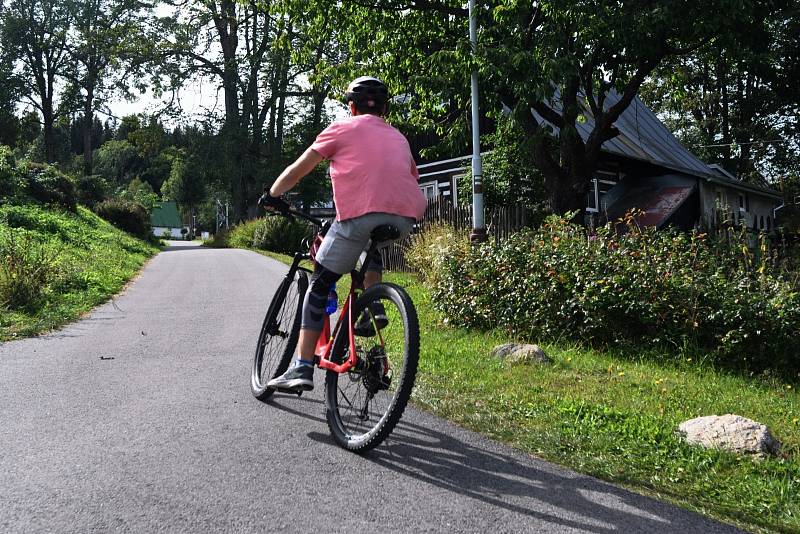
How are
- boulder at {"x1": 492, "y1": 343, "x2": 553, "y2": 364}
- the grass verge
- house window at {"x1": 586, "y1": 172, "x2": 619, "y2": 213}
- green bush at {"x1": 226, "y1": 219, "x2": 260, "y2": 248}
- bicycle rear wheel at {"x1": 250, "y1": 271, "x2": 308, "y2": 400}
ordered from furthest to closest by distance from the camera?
green bush at {"x1": 226, "y1": 219, "x2": 260, "y2": 248} → house window at {"x1": 586, "y1": 172, "x2": 619, "y2": 213} → boulder at {"x1": 492, "y1": 343, "x2": 553, "y2": 364} → bicycle rear wheel at {"x1": 250, "y1": 271, "x2": 308, "y2": 400} → the grass verge

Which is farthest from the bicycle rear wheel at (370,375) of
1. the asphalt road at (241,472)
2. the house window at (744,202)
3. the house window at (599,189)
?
the house window at (744,202)

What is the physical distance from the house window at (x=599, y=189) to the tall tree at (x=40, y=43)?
37.6 metres

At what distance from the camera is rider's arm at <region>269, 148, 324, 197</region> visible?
150 inches

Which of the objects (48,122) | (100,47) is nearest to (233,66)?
(100,47)

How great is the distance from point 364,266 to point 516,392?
1758mm

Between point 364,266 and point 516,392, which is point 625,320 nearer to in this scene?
point 516,392

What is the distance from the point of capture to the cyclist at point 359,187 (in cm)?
367

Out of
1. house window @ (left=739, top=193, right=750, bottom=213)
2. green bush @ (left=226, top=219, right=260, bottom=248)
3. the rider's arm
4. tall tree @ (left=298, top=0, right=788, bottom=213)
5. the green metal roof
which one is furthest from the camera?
the green metal roof

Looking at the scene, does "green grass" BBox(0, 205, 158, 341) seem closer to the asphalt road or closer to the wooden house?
the asphalt road

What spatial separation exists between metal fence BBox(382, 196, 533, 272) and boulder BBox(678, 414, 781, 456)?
9.51 m

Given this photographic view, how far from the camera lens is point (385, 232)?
370cm

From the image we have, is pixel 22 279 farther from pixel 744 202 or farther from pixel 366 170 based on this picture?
pixel 744 202

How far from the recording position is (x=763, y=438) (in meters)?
3.78

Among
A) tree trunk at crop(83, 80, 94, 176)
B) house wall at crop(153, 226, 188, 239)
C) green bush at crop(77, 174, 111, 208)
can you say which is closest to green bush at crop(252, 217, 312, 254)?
green bush at crop(77, 174, 111, 208)
